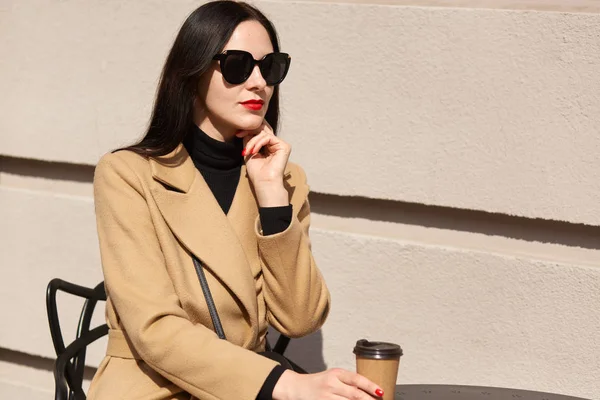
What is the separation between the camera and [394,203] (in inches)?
150

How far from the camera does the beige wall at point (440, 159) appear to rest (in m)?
3.44

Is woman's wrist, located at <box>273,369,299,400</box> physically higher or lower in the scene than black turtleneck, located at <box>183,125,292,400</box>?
lower

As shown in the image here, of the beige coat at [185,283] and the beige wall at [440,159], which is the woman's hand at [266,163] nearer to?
the beige coat at [185,283]

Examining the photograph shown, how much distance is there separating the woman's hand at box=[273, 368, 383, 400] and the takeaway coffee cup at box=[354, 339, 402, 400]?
0.02 m

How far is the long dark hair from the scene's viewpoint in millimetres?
2803

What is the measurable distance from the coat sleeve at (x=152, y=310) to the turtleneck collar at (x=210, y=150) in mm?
244

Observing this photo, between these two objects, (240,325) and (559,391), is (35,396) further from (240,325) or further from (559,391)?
(559,391)

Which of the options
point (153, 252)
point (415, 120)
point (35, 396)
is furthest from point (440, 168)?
point (35, 396)

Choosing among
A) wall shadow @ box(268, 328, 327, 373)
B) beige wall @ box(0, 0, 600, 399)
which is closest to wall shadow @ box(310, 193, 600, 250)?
beige wall @ box(0, 0, 600, 399)

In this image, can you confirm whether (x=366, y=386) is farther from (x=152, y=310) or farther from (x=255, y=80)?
(x=255, y=80)

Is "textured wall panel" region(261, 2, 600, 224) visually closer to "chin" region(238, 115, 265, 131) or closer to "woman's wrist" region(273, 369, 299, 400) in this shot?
"chin" region(238, 115, 265, 131)

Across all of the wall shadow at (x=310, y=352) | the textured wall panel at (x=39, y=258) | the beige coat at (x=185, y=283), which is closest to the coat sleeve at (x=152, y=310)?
the beige coat at (x=185, y=283)

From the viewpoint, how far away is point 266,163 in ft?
9.69

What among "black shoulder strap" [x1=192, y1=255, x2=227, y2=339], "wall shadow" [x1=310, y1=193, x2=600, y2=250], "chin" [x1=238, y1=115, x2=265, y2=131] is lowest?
"black shoulder strap" [x1=192, y1=255, x2=227, y2=339]
